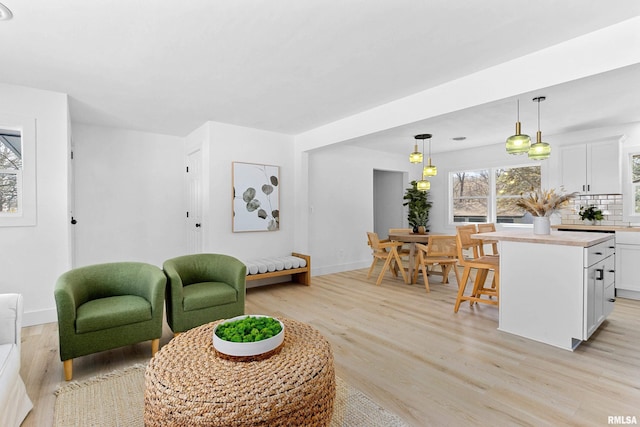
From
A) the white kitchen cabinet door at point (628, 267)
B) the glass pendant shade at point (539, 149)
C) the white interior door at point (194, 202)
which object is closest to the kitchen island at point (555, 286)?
the glass pendant shade at point (539, 149)

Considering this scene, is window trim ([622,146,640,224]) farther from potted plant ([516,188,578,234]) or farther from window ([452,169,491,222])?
potted plant ([516,188,578,234])

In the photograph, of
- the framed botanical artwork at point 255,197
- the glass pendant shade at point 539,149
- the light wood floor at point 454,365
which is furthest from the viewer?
the framed botanical artwork at point 255,197

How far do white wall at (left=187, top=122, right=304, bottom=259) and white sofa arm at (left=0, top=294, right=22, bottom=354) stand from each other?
2660 mm

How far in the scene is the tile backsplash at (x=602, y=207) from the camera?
4.83 metres

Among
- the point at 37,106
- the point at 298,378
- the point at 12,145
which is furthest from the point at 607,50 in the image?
the point at 12,145

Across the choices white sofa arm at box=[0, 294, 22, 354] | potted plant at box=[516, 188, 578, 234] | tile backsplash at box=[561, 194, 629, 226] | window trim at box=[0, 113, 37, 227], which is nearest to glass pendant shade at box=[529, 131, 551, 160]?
potted plant at box=[516, 188, 578, 234]

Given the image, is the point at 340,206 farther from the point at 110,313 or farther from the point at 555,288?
the point at 110,313

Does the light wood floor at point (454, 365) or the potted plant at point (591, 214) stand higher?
the potted plant at point (591, 214)

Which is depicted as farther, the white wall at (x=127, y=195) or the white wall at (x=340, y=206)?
the white wall at (x=340, y=206)

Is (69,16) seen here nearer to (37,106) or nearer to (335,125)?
(37,106)

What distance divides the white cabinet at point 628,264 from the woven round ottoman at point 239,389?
484 cm

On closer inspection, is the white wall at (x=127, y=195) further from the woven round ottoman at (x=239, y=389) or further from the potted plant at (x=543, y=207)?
the potted plant at (x=543, y=207)

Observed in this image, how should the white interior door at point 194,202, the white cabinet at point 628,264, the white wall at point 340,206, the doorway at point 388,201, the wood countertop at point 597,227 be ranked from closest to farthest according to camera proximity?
the white cabinet at point 628,264 < the wood countertop at point 597,227 < the white interior door at point 194,202 < the white wall at point 340,206 < the doorway at point 388,201

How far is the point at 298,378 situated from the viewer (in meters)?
1.42
